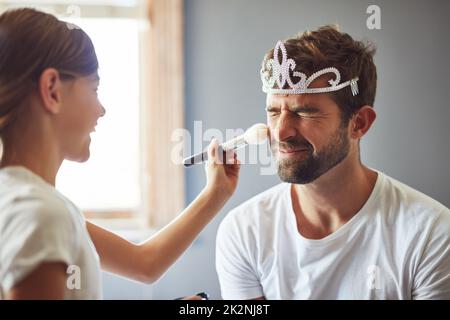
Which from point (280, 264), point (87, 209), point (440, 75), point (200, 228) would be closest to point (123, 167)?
point (87, 209)

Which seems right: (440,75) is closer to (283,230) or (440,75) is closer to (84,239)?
(283,230)

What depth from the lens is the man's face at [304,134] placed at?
3.14 ft

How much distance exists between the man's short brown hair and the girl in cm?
38

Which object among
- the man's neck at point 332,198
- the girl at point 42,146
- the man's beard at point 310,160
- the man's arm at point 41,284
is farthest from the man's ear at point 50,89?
the man's neck at point 332,198

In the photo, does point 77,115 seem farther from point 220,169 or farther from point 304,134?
point 304,134

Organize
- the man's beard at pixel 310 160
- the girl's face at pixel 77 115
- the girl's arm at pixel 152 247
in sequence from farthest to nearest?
the man's beard at pixel 310 160
the girl's arm at pixel 152 247
the girl's face at pixel 77 115

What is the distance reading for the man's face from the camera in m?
0.96

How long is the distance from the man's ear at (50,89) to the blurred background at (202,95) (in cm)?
34

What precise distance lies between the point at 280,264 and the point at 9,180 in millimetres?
530

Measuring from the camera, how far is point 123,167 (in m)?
1.05

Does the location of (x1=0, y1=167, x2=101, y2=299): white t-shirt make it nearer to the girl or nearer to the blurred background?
the girl

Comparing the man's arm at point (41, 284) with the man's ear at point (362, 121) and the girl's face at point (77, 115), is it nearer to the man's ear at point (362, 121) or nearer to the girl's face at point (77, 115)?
the girl's face at point (77, 115)

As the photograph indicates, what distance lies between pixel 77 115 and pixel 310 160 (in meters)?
0.44

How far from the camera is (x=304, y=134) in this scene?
3.17ft
